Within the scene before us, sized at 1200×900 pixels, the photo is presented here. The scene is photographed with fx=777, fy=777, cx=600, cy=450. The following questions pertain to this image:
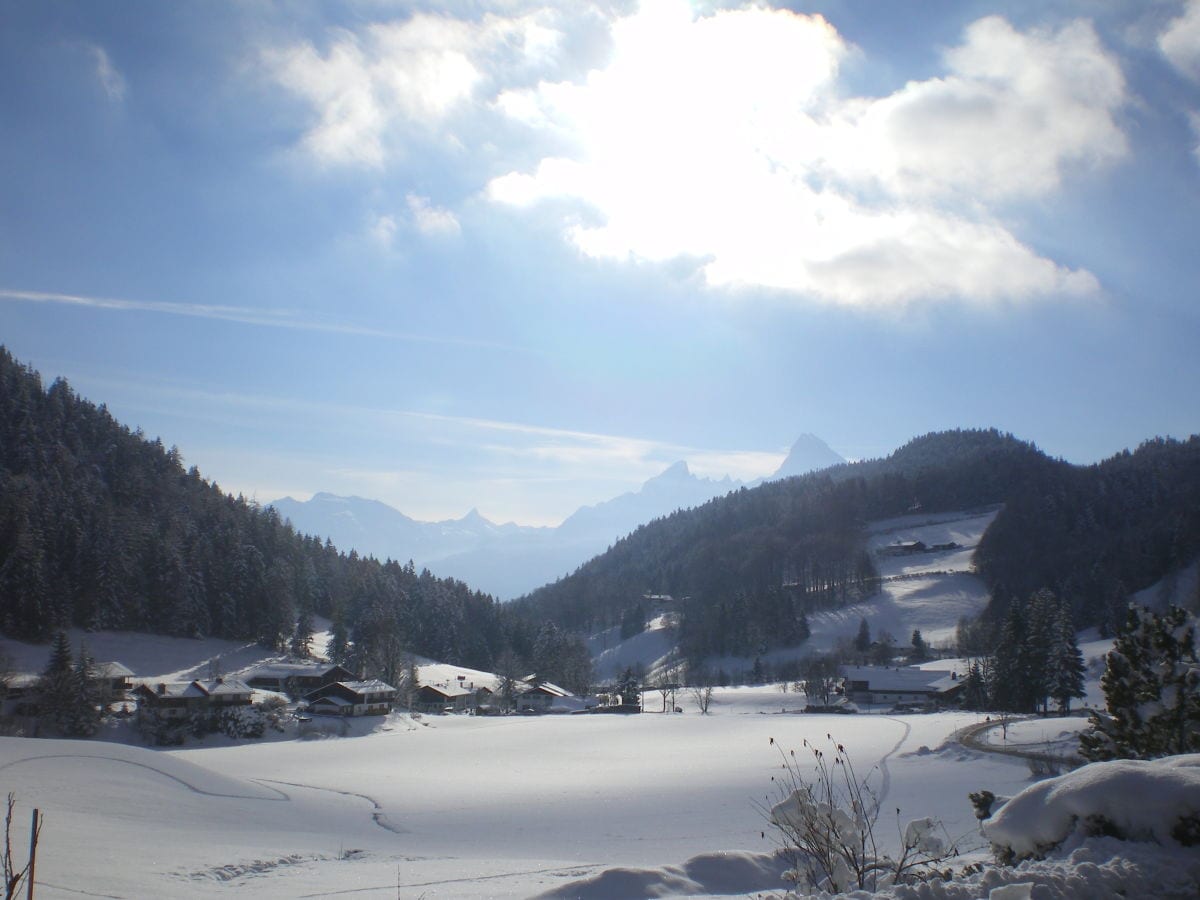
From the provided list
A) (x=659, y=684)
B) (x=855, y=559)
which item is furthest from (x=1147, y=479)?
(x=659, y=684)

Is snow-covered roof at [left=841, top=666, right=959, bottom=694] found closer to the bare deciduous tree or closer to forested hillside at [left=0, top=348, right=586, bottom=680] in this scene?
the bare deciduous tree

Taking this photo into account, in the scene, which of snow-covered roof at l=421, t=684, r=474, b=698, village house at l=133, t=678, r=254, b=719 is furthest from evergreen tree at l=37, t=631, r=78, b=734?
snow-covered roof at l=421, t=684, r=474, b=698

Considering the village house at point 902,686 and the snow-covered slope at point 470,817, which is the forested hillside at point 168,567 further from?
the village house at point 902,686

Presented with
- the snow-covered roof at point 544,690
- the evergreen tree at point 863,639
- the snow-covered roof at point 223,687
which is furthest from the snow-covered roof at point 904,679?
the snow-covered roof at point 223,687

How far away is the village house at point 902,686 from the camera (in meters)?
70.6

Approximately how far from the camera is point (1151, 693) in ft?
37.2

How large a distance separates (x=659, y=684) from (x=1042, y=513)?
73845mm

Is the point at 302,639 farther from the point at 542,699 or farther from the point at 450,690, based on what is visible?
the point at 542,699

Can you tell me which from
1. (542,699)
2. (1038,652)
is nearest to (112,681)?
(542,699)

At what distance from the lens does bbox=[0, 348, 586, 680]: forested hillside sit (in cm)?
6919

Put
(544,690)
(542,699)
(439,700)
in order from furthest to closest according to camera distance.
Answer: (544,690) → (542,699) → (439,700)

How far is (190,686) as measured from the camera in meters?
55.7

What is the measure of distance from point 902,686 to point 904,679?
1453 mm

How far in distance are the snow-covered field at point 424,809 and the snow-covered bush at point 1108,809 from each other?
7653 millimetres
